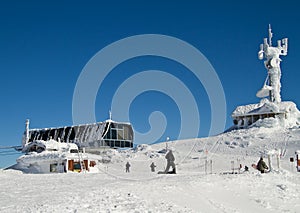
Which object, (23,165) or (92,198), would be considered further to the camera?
(23,165)

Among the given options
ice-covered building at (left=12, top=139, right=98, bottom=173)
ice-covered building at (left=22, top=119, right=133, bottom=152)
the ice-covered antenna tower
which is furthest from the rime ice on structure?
ice-covered building at (left=12, top=139, right=98, bottom=173)

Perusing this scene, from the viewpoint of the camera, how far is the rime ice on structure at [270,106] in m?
60.7

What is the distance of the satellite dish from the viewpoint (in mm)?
66681

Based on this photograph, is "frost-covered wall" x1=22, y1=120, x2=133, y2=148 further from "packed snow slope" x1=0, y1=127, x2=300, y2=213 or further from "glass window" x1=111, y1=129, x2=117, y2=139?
"packed snow slope" x1=0, y1=127, x2=300, y2=213

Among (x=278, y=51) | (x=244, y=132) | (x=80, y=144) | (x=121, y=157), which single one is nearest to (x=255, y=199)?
(x=121, y=157)

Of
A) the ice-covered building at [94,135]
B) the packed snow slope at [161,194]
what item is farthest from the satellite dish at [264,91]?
the packed snow slope at [161,194]

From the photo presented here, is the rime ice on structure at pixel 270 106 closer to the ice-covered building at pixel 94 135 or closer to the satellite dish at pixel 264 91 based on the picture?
the satellite dish at pixel 264 91

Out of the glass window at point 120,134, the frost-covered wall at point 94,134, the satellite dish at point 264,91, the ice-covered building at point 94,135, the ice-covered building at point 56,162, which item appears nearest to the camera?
the ice-covered building at point 56,162

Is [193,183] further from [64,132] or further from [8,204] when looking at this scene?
[64,132]

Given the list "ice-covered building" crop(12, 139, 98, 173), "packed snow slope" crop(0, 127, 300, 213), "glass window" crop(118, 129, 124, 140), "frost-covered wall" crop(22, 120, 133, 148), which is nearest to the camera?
"packed snow slope" crop(0, 127, 300, 213)

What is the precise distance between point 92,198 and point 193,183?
5.39 m

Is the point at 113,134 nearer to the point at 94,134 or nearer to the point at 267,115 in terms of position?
the point at 94,134

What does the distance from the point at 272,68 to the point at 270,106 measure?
887 centimetres

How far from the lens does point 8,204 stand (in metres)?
11.7
